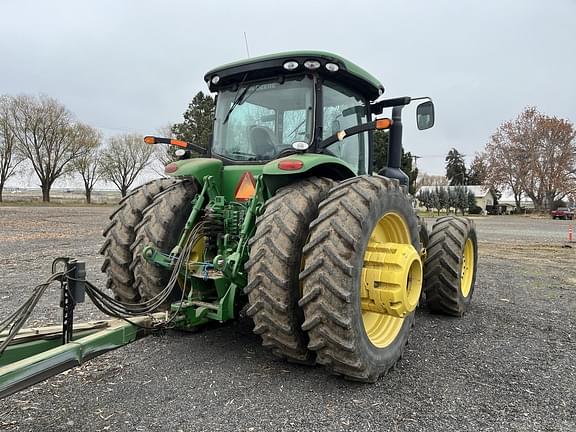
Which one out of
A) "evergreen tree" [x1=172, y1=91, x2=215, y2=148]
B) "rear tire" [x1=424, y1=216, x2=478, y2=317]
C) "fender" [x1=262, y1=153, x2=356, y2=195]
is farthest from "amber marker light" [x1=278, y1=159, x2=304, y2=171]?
"evergreen tree" [x1=172, y1=91, x2=215, y2=148]

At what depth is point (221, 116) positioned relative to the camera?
444cm

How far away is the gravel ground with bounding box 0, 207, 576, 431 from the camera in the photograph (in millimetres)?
2713

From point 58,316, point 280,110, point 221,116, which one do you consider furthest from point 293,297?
point 58,316

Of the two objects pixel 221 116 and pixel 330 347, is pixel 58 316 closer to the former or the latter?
pixel 221 116

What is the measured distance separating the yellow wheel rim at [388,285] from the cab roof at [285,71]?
1385 millimetres

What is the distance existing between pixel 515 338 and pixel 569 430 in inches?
73.7

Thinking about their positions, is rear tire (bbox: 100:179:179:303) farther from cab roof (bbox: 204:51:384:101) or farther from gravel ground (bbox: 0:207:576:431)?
cab roof (bbox: 204:51:384:101)

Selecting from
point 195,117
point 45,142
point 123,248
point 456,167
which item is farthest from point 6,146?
point 456,167

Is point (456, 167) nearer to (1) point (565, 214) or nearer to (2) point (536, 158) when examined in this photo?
(2) point (536, 158)

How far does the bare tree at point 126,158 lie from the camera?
5991 cm

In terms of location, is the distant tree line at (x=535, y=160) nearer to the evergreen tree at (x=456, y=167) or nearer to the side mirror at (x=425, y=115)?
the evergreen tree at (x=456, y=167)

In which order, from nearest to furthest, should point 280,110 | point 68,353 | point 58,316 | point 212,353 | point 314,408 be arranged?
point 68,353
point 314,408
point 212,353
point 280,110
point 58,316

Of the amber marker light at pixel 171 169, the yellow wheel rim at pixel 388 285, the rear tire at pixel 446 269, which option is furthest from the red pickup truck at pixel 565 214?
→ the amber marker light at pixel 171 169

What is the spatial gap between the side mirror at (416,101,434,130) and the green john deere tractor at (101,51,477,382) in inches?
0.6
